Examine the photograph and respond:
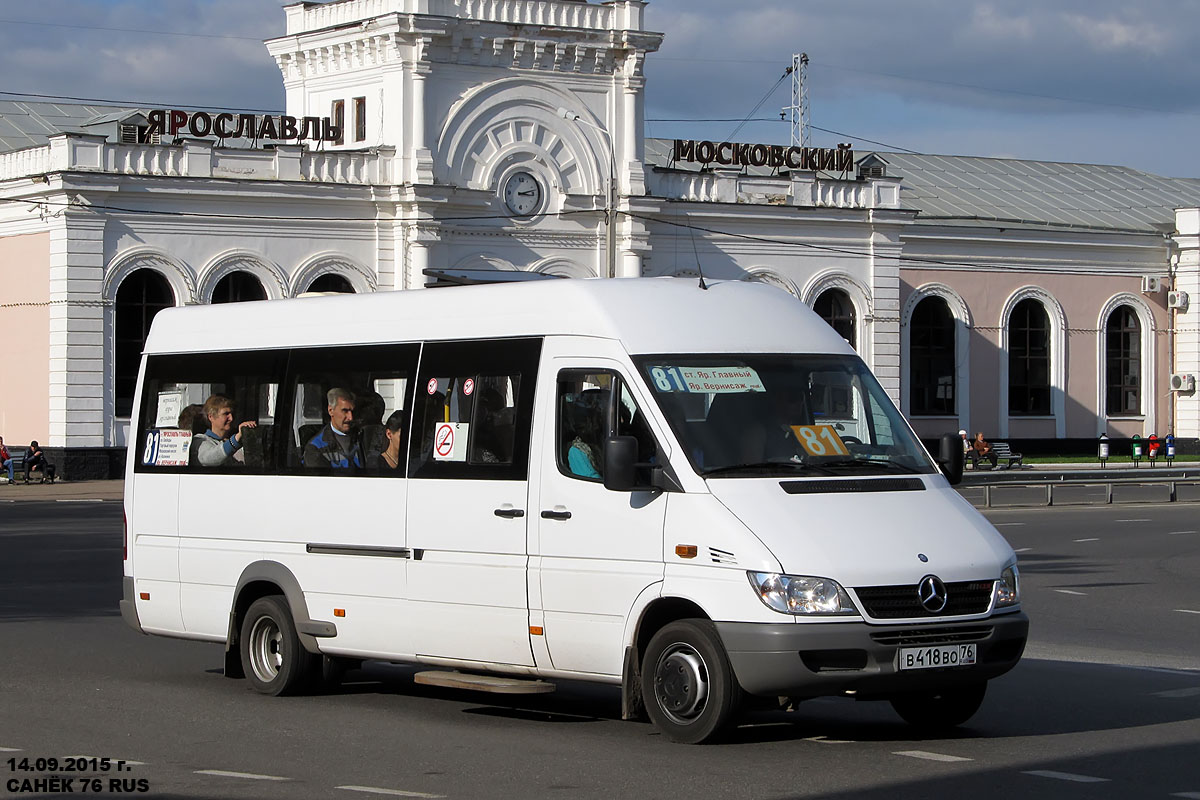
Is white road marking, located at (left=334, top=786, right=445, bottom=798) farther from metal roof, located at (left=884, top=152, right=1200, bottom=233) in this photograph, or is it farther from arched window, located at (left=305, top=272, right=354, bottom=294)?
metal roof, located at (left=884, top=152, right=1200, bottom=233)

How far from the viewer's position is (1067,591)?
18.9m

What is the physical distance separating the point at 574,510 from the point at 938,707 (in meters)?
2.29

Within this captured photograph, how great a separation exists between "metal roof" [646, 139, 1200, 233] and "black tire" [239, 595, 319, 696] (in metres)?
41.6

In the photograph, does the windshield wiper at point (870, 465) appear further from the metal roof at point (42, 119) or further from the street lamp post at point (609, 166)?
the metal roof at point (42, 119)

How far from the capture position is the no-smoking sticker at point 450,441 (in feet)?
36.2

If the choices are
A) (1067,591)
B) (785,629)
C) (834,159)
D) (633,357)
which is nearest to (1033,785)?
(785,629)

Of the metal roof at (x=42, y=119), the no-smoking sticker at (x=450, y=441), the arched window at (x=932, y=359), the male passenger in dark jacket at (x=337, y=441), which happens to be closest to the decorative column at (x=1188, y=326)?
the arched window at (x=932, y=359)

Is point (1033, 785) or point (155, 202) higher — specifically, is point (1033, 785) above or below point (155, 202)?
below

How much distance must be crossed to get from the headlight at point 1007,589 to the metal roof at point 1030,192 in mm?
43232

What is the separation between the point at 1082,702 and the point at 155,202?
33541 mm

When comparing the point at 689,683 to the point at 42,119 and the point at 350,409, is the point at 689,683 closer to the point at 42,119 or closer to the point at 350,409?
the point at 350,409

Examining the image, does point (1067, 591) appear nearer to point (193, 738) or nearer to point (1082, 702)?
point (1082, 702)

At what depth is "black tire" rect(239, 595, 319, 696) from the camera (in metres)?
11.8

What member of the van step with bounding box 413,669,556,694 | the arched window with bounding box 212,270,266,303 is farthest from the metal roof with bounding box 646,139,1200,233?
the van step with bounding box 413,669,556,694
